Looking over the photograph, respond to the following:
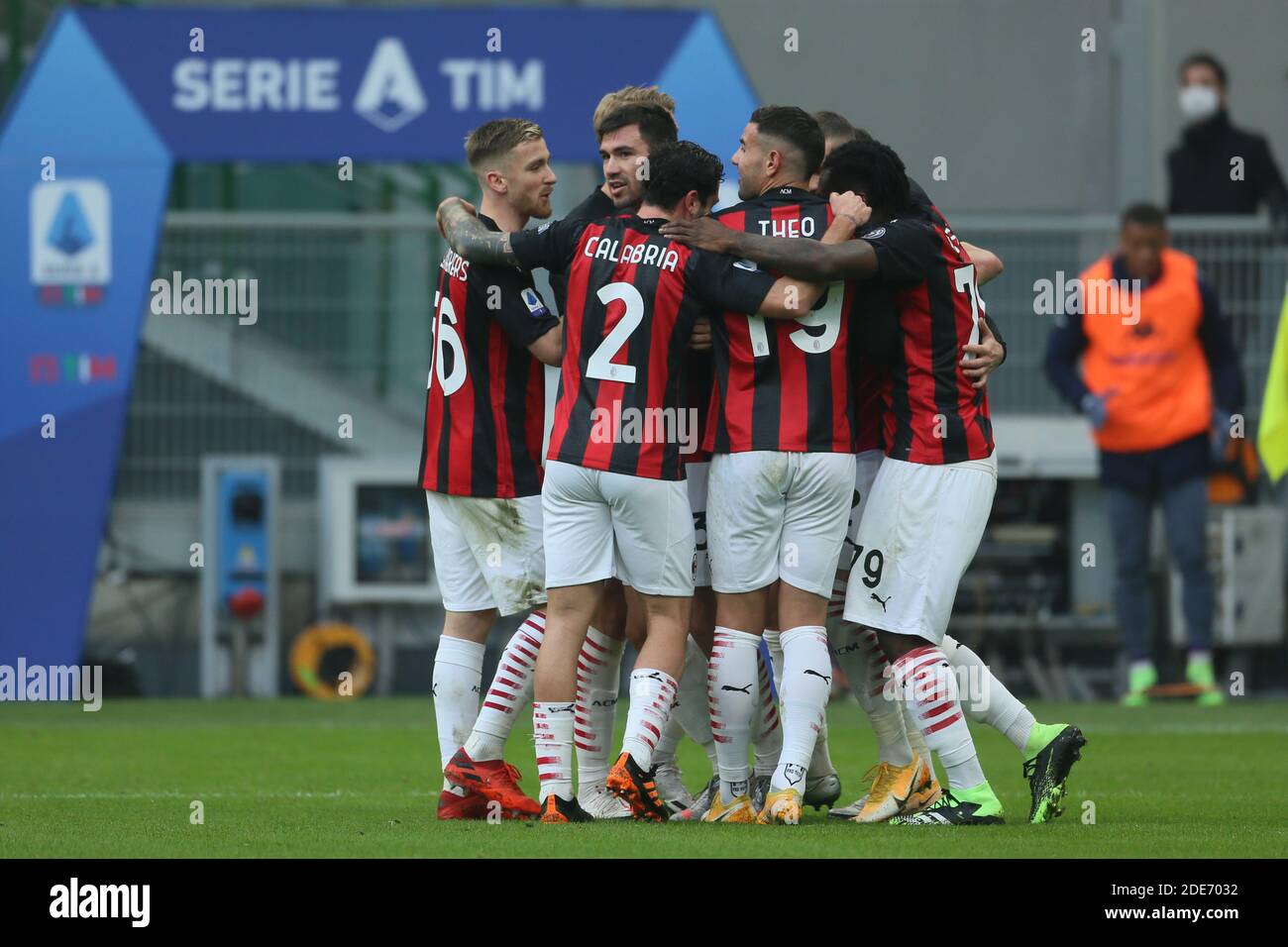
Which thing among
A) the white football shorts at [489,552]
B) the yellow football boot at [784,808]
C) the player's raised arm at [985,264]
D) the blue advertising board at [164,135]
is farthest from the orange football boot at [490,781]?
the blue advertising board at [164,135]

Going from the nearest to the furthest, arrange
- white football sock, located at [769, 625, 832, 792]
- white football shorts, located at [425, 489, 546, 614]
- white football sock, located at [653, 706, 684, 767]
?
white football sock, located at [769, 625, 832, 792] < white football shorts, located at [425, 489, 546, 614] < white football sock, located at [653, 706, 684, 767]

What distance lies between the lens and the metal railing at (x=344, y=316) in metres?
13.4

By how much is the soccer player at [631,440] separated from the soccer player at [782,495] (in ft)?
0.40

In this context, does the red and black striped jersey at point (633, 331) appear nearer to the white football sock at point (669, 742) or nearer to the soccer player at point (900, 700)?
the soccer player at point (900, 700)

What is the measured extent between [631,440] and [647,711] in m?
0.77

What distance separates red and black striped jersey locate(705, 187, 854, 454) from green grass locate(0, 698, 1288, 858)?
1.11 metres

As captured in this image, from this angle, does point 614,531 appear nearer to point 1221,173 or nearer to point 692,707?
point 692,707

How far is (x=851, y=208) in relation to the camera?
625 cm

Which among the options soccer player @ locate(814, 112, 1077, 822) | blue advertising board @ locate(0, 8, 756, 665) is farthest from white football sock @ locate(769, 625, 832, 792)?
blue advertising board @ locate(0, 8, 756, 665)

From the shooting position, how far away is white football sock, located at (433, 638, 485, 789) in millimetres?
6727

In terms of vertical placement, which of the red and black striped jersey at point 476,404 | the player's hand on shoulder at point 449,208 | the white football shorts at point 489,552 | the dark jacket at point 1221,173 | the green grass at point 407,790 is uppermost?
the dark jacket at point 1221,173

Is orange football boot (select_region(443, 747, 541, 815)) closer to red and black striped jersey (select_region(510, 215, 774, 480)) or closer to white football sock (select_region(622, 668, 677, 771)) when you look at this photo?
white football sock (select_region(622, 668, 677, 771))

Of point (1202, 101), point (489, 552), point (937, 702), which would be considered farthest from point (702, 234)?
point (1202, 101)
